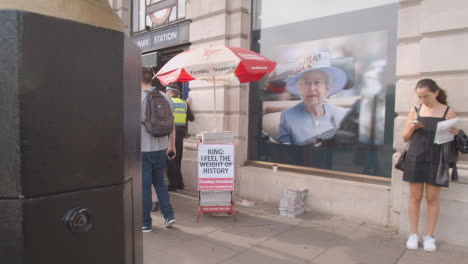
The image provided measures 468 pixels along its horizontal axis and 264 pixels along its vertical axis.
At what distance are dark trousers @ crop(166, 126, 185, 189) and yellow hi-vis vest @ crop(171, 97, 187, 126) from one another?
0.46 ft

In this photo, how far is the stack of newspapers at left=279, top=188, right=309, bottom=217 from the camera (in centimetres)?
482

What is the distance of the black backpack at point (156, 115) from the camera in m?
4.09

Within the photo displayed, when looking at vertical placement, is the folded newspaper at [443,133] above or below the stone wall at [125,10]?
below

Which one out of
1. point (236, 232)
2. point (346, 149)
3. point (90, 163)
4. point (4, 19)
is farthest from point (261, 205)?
point (4, 19)

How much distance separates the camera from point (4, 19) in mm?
1113

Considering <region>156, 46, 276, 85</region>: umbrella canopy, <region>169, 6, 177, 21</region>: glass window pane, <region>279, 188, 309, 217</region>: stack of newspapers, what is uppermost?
<region>169, 6, 177, 21</region>: glass window pane

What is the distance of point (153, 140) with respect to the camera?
4195 mm

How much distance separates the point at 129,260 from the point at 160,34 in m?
6.94

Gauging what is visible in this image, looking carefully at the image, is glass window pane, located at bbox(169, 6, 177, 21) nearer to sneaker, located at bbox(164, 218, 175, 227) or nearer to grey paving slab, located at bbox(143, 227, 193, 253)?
sneaker, located at bbox(164, 218, 175, 227)

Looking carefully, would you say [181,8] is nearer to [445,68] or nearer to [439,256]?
[445,68]

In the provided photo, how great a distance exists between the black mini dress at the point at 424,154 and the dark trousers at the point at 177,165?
Answer: 12.9ft

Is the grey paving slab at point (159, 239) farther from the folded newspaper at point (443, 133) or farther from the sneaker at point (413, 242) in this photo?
the folded newspaper at point (443, 133)

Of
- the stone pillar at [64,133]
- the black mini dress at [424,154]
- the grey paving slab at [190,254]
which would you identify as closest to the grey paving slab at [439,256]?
the black mini dress at [424,154]

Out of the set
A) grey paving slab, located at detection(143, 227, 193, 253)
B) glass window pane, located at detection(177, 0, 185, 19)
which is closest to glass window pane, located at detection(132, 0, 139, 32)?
glass window pane, located at detection(177, 0, 185, 19)
